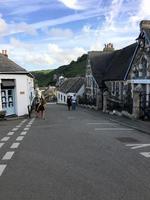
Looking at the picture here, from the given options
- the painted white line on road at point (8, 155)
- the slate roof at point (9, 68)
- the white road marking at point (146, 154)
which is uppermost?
the slate roof at point (9, 68)

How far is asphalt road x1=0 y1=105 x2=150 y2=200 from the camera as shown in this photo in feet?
20.9

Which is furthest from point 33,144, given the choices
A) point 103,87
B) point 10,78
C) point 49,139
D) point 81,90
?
point 81,90

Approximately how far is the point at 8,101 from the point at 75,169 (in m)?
20.7

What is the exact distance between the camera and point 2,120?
24.8 m

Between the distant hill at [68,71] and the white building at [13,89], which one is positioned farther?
the distant hill at [68,71]

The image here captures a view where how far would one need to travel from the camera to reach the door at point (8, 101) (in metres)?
27.6

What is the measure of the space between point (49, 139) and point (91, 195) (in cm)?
729

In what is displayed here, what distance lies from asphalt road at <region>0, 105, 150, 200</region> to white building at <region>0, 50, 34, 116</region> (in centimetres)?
1441

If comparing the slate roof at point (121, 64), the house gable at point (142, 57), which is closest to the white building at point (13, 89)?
the house gable at point (142, 57)

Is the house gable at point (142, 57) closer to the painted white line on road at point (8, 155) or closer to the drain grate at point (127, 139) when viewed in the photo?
the drain grate at point (127, 139)

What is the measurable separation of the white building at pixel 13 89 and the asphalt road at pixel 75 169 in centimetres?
1441

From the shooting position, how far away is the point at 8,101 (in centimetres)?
2808

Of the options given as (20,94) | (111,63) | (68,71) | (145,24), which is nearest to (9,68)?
(20,94)

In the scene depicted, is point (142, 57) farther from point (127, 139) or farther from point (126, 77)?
point (127, 139)
